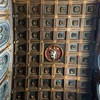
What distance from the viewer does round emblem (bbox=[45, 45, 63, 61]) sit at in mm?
15367

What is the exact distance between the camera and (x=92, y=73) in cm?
1550

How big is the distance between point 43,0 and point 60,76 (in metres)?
4.93

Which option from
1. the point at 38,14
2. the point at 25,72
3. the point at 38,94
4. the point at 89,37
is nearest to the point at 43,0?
the point at 38,14

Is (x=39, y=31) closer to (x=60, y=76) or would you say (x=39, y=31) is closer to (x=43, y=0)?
(x=43, y=0)

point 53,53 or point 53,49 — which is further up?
point 53,49

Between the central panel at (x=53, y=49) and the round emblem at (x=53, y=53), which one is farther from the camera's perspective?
the round emblem at (x=53, y=53)

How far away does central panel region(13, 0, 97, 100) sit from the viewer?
14664 millimetres

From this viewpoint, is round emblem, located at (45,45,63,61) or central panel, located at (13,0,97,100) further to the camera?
round emblem, located at (45,45,63,61)

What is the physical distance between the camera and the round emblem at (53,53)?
50.4ft

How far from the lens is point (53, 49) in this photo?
15.4m

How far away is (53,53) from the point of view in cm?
1549

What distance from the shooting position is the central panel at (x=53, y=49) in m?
14.7

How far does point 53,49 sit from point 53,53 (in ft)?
0.86

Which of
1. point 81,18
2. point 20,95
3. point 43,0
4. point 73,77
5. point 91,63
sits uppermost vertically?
point 43,0
